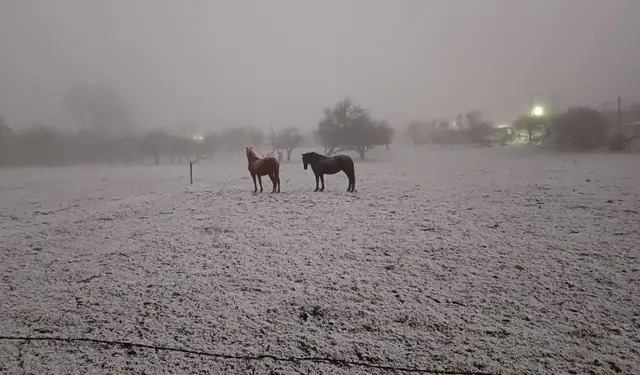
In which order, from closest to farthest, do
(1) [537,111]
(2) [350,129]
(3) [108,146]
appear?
(1) [537,111], (3) [108,146], (2) [350,129]

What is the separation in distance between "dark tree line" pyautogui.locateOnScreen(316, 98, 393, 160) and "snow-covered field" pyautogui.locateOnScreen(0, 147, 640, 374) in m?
11.4

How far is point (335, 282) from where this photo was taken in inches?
132

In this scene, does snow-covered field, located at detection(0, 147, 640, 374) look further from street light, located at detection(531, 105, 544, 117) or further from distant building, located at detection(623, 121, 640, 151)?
street light, located at detection(531, 105, 544, 117)

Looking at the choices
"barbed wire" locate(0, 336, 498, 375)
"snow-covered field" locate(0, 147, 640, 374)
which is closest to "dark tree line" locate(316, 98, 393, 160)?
"snow-covered field" locate(0, 147, 640, 374)

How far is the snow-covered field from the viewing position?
2307mm

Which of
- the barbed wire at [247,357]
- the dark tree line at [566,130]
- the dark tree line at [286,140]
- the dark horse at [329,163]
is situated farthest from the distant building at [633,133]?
the dark tree line at [286,140]

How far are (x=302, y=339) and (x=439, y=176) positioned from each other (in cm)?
955

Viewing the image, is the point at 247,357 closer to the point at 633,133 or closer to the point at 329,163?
the point at 329,163

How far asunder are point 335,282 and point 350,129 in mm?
16013

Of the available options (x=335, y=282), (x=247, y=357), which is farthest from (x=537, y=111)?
(x=247, y=357)

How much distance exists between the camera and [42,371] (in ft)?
7.27

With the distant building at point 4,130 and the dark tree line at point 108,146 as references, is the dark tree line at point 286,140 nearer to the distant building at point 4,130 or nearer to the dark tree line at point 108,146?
the dark tree line at point 108,146

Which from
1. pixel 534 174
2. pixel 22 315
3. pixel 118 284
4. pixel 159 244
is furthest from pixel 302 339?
pixel 534 174

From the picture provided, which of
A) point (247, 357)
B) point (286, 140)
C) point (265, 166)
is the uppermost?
point (286, 140)
